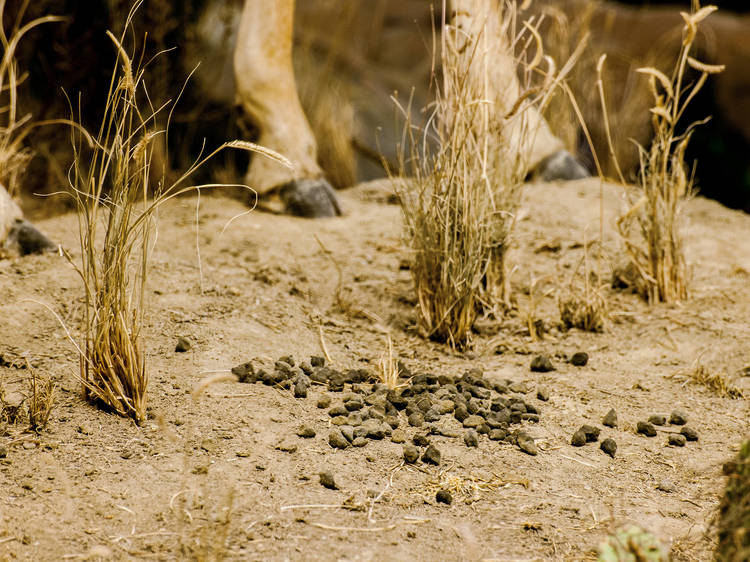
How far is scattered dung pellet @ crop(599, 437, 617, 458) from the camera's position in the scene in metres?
2.34

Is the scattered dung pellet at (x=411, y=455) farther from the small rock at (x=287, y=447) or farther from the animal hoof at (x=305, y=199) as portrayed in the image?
the animal hoof at (x=305, y=199)

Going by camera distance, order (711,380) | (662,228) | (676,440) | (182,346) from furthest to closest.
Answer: (662,228) → (711,380) → (182,346) → (676,440)

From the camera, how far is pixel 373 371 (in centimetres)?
277

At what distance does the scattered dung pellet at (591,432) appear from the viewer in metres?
2.42

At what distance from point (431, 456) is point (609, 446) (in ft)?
1.80

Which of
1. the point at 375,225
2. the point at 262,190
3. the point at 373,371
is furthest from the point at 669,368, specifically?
the point at 262,190

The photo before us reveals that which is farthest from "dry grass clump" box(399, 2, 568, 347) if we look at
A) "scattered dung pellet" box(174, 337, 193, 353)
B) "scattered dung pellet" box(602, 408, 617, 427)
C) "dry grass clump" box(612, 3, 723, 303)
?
"scattered dung pellet" box(174, 337, 193, 353)

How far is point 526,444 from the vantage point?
7.68ft

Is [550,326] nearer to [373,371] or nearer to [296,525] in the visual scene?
[373,371]

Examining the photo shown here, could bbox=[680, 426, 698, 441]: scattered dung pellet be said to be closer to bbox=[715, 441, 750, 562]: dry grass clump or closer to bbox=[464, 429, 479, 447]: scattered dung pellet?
bbox=[464, 429, 479, 447]: scattered dung pellet

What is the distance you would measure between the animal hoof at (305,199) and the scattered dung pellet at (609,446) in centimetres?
209

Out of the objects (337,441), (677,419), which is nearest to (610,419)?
(677,419)

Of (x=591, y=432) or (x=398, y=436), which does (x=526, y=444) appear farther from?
(x=398, y=436)

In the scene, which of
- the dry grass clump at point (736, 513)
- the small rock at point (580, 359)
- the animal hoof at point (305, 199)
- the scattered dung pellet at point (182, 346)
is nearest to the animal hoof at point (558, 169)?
the animal hoof at point (305, 199)
